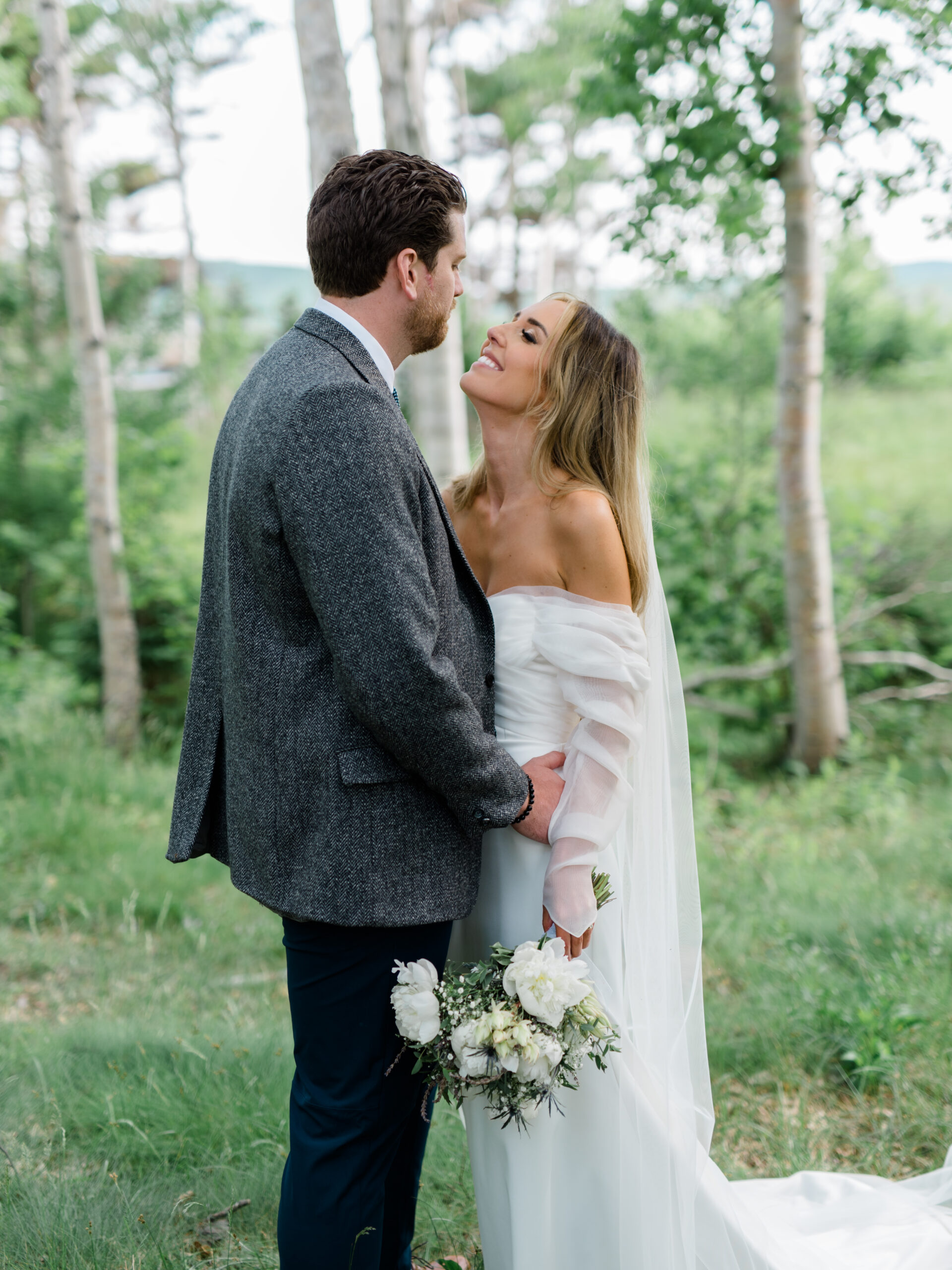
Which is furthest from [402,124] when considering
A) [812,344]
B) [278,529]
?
[278,529]

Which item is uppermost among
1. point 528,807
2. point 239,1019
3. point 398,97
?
point 398,97

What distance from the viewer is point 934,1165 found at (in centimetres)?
289

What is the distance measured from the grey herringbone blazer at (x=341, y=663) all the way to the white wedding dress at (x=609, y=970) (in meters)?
0.23

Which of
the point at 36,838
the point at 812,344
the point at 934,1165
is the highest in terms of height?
the point at 812,344

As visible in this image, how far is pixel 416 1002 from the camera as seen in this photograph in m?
1.79

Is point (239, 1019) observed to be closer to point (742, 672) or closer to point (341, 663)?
point (341, 663)

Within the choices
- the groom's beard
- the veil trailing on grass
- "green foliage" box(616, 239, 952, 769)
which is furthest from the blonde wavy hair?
"green foliage" box(616, 239, 952, 769)

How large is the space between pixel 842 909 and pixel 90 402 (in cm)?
547

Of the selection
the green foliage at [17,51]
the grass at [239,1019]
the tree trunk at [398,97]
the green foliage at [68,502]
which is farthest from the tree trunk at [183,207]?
the grass at [239,1019]

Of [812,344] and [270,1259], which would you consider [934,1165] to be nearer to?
[270,1259]

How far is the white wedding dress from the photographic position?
2.08 meters

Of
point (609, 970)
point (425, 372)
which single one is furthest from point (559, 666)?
point (425, 372)

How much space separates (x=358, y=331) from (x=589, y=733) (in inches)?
35.5

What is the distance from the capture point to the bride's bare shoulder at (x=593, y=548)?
213 cm
